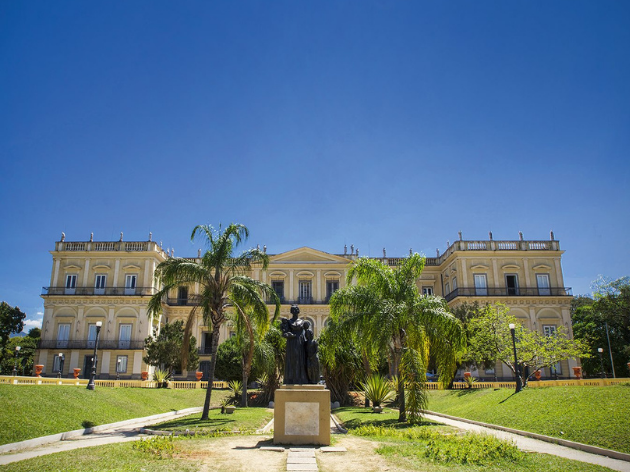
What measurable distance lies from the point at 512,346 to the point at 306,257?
21309 millimetres

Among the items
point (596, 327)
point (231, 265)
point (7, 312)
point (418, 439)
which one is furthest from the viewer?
point (7, 312)

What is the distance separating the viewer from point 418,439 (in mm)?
10953

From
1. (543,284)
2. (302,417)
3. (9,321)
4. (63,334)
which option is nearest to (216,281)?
(302,417)

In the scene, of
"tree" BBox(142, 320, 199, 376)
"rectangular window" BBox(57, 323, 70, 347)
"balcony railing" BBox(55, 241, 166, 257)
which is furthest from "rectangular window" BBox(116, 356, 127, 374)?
"balcony railing" BBox(55, 241, 166, 257)

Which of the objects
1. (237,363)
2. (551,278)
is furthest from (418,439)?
(551,278)

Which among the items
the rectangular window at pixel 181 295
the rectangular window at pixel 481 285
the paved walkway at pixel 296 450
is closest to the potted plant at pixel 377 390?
the paved walkway at pixel 296 450

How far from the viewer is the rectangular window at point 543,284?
38469 millimetres

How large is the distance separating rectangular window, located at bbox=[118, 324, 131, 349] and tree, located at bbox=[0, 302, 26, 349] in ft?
42.6

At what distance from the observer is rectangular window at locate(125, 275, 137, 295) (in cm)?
3912

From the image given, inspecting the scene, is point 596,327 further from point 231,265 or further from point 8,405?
point 8,405

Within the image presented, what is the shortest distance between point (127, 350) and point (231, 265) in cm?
2435

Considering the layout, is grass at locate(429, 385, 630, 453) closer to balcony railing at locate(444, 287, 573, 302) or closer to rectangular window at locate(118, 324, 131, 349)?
balcony railing at locate(444, 287, 573, 302)

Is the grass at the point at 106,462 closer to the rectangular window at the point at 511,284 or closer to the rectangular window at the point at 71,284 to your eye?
the rectangular window at the point at 71,284

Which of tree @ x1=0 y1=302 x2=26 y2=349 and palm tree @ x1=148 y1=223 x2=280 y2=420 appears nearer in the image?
palm tree @ x1=148 y1=223 x2=280 y2=420
